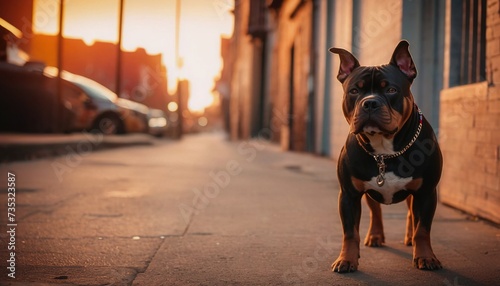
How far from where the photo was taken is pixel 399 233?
414 centimetres

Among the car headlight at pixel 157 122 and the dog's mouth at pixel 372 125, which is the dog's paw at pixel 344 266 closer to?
the dog's mouth at pixel 372 125

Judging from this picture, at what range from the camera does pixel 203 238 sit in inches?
151

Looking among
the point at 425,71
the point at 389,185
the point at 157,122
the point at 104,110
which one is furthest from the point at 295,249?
the point at 157,122

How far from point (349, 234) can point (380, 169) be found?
0.42 metres

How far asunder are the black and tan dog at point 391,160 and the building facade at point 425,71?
150 centimetres

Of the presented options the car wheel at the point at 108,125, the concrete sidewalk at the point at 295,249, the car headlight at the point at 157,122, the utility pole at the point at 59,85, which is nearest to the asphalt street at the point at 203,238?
the concrete sidewalk at the point at 295,249

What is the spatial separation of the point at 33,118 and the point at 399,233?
11.4 meters

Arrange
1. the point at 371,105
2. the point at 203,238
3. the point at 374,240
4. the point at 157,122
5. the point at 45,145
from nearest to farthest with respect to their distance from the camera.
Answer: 1. the point at 371,105
2. the point at 374,240
3. the point at 203,238
4. the point at 45,145
5. the point at 157,122

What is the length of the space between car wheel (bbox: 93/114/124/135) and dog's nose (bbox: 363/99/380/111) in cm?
Answer: 1360

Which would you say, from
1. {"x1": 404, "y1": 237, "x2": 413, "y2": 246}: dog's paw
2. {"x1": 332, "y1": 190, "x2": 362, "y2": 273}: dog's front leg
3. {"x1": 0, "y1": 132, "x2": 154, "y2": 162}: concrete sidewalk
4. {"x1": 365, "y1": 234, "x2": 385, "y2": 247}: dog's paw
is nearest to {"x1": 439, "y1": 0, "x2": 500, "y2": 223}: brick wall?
{"x1": 404, "y1": 237, "x2": 413, "y2": 246}: dog's paw

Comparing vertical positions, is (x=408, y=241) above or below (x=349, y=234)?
below

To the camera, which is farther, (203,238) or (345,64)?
(203,238)

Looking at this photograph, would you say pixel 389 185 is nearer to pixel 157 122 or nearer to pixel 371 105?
pixel 371 105

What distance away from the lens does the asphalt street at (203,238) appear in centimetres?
285
